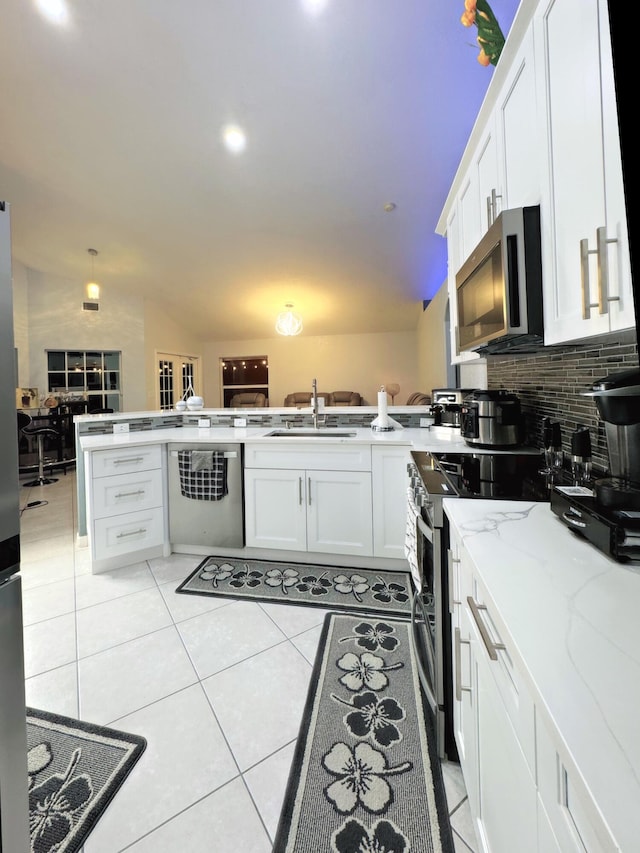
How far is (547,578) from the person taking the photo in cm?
67

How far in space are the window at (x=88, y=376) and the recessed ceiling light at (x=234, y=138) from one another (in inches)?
185

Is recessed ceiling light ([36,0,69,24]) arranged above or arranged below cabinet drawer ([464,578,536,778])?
above

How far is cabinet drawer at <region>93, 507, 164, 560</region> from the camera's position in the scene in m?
2.41

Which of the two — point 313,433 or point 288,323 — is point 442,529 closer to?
point 313,433

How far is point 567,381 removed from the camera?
140 centimetres

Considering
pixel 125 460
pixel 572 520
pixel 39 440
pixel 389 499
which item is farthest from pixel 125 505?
pixel 39 440

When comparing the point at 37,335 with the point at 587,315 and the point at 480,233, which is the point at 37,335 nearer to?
the point at 480,233

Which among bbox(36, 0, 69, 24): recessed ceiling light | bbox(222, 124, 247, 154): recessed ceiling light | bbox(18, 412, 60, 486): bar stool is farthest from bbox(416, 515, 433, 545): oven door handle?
bbox(18, 412, 60, 486): bar stool

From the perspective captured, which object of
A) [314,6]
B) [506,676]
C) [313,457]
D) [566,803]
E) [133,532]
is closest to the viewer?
[566,803]

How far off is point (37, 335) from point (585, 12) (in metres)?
7.68

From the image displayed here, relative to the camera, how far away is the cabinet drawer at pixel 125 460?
7.73ft

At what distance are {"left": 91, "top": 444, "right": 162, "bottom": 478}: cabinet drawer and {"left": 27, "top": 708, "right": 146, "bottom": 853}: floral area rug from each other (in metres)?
1.31

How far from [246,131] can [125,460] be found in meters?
2.95

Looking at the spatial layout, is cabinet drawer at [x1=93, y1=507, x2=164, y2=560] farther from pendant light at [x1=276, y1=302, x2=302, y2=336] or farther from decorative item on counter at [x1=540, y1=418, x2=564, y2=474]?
pendant light at [x1=276, y1=302, x2=302, y2=336]
